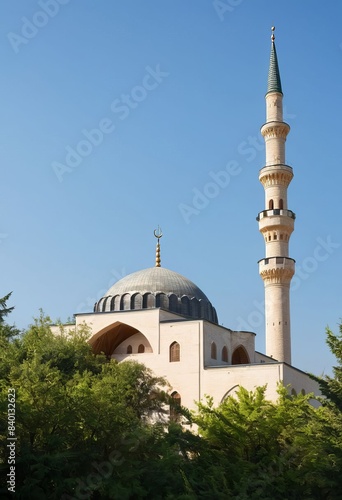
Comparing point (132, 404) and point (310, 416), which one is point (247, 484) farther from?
point (132, 404)

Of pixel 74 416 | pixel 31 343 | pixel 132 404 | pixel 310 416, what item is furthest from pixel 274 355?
pixel 74 416

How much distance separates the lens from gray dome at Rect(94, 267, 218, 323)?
26.5 metres

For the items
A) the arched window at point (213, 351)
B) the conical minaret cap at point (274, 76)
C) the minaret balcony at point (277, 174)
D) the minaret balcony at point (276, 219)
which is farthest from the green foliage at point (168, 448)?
the conical minaret cap at point (274, 76)

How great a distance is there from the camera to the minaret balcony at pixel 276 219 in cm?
2967

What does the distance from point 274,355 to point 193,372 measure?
636 centimetres

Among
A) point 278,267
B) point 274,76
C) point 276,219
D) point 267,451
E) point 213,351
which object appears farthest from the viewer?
point 274,76

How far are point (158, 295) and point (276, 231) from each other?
6152mm

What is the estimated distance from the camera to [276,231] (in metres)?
29.8

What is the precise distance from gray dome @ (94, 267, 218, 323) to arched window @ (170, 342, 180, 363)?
8.42ft

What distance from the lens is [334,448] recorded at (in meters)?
13.5

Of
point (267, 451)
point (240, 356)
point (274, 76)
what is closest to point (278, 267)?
point (240, 356)

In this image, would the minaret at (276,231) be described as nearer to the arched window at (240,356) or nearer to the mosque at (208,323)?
the mosque at (208,323)

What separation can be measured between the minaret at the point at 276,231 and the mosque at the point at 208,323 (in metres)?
0.04

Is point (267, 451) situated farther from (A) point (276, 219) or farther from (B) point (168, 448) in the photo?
(A) point (276, 219)
